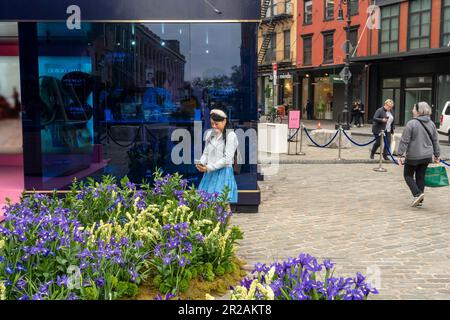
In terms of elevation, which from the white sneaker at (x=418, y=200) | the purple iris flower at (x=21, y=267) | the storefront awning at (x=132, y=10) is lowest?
the white sneaker at (x=418, y=200)

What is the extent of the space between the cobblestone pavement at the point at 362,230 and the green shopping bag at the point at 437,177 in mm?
450

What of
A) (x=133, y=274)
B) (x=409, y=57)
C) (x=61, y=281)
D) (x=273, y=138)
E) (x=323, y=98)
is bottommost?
(x=133, y=274)

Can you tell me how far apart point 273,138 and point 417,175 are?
8067mm

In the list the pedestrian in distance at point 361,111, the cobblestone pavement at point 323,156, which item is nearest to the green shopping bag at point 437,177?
the cobblestone pavement at point 323,156

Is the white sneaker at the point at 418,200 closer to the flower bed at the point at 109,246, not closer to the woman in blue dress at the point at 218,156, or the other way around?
the woman in blue dress at the point at 218,156

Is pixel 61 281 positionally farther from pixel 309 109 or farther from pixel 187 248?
pixel 309 109

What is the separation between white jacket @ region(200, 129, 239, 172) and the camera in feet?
21.4

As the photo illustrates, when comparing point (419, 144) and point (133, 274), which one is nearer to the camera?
point (133, 274)

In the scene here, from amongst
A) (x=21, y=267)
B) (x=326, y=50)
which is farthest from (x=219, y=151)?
(x=326, y=50)

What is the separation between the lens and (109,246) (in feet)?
14.1

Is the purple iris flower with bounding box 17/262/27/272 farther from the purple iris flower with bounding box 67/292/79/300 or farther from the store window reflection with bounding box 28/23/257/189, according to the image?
the store window reflection with bounding box 28/23/257/189

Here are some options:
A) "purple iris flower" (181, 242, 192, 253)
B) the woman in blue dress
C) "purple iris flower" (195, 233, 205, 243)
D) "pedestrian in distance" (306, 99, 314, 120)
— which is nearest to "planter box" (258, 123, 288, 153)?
the woman in blue dress

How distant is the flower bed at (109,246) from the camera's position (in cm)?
385
